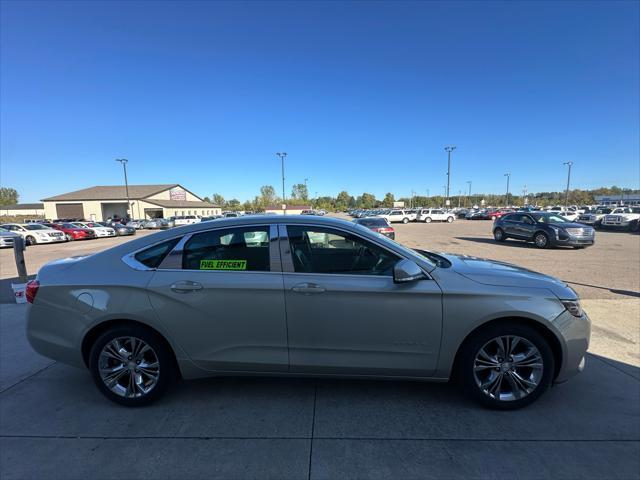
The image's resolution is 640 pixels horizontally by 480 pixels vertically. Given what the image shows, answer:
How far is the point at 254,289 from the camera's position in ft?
8.89

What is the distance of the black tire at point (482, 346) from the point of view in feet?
8.84

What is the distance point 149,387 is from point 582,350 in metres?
3.74

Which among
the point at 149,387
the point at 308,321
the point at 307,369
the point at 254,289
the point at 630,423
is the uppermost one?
the point at 254,289

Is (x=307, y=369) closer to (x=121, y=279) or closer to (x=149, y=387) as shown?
(x=149, y=387)

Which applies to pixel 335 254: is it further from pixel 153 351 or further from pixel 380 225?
pixel 380 225

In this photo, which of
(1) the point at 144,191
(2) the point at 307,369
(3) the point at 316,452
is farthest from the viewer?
(1) the point at 144,191

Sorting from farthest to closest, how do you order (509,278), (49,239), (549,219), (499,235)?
(49,239) < (499,235) < (549,219) < (509,278)

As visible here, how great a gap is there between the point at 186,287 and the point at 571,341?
3.23 metres

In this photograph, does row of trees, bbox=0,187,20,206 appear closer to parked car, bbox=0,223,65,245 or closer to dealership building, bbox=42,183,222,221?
dealership building, bbox=42,183,222,221

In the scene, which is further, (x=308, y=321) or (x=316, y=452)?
(x=308, y=321)

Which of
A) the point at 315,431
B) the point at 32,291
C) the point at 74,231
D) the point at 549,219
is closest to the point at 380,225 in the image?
the point at 549,219

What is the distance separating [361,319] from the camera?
269 centimetres

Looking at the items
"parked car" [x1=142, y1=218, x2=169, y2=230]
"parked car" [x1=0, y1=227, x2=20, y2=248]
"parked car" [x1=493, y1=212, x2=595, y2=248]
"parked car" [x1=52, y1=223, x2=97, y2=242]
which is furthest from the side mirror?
"parked car" [x1=142, y1=218, x2=169, y2=230]

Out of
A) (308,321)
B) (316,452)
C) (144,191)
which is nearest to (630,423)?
(316,452)
